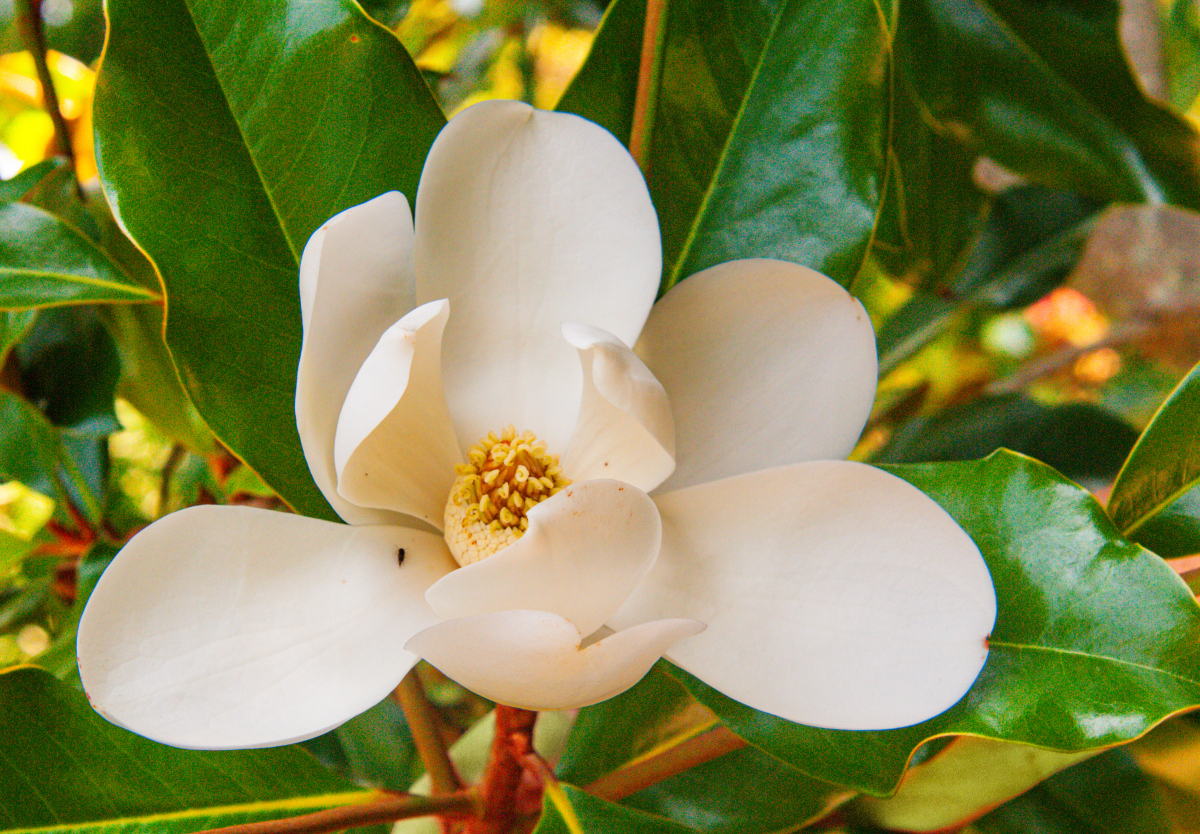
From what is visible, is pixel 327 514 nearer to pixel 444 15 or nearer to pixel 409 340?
pixel 409 340

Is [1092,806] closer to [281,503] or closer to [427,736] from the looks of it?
[427,736]

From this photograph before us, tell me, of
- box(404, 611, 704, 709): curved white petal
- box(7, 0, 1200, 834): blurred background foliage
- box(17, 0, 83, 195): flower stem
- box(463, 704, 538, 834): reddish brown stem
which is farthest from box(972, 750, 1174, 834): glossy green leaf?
box(17, 0, 83, 195): flower stem

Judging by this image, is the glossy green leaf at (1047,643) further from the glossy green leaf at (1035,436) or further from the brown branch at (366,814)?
the glossy green leaf at (1035,436)

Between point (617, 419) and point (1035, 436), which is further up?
point (617, 419)

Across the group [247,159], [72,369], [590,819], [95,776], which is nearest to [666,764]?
[590,819]

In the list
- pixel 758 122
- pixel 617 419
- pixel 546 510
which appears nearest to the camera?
pixel 546 510

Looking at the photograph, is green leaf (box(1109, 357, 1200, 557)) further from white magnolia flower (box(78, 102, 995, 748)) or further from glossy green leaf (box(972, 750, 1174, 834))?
glossy green leaf (box(972, 750, 1174, 834))
